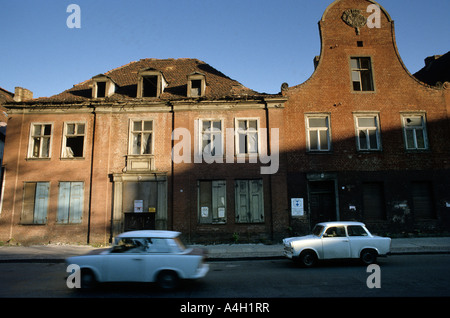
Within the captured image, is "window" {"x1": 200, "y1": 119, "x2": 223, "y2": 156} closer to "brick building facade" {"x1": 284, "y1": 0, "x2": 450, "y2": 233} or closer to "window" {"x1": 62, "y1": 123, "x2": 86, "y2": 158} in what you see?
"brick building facade" {"x1": 284, "y1": 0, "x2": 450, "y2": 233}

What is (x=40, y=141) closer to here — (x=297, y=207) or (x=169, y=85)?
(x=169, y=85)

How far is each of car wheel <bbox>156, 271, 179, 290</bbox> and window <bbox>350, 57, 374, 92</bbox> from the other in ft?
50.9

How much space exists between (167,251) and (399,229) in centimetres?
1408

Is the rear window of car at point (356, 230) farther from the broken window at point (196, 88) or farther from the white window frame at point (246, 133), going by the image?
the broken window at point (196, 88)

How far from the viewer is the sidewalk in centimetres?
1241

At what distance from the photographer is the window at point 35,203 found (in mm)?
16225

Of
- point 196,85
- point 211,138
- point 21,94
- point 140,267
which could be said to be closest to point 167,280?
point 140,267

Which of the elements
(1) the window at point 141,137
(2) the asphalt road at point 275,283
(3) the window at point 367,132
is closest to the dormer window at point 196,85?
(1) the window at point 141,137

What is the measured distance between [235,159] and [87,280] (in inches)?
413

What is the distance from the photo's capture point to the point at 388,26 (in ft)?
59.7

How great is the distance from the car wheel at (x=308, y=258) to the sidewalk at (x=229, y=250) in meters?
2.44

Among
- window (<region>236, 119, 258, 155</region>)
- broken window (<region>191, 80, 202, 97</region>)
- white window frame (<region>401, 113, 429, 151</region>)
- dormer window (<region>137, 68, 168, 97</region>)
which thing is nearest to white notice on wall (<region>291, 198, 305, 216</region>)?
window (<region>236, 119, 258, 155</region>)

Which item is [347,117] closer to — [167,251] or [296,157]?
[296,157]
